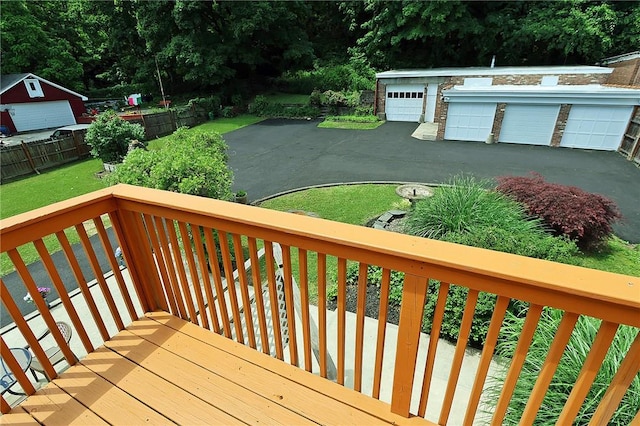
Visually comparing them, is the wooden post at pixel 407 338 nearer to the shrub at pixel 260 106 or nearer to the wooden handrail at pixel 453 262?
the wooden handrail at pixel 453 262

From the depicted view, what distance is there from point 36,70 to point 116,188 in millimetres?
32059

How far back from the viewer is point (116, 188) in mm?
2051

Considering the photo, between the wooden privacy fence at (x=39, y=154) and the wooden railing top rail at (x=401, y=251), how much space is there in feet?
47.0

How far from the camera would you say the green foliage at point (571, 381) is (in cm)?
199

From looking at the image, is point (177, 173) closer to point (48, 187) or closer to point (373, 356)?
point (373, 356)

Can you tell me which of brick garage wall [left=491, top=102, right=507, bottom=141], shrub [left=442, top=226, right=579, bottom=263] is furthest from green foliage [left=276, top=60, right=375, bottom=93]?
shrub [left=442, top=226, right=579, bottom=263]

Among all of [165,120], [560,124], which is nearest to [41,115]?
[165,120]

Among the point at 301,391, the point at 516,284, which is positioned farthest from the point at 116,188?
the point at 516,284

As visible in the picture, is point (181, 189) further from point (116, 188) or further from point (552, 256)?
point (552, 256)

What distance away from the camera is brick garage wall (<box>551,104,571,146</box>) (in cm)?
1249

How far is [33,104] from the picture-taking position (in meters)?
21.3

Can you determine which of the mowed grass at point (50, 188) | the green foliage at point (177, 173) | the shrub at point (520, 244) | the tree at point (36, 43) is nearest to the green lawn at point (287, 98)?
the mowed grass at point (50, 188)

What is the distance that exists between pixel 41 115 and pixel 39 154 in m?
13.3

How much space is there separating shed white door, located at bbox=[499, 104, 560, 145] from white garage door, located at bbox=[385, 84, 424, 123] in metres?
5.44
